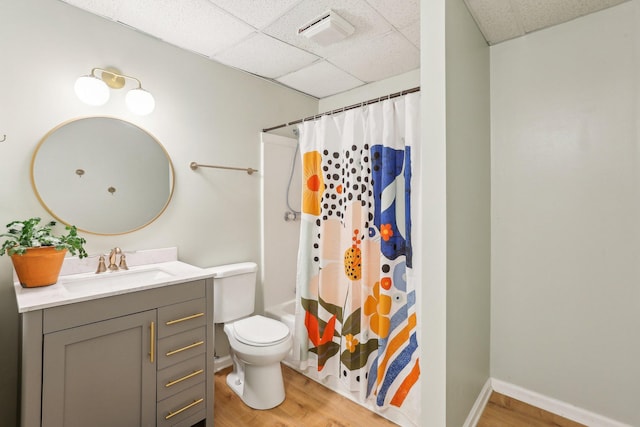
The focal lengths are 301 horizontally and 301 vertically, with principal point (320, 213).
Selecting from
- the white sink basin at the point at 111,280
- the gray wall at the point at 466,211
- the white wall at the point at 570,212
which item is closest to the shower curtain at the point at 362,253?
the gray wall at the point at 466,211

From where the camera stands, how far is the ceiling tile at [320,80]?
2.46 m

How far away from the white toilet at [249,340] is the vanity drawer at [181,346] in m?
0.32

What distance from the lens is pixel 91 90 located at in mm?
1677

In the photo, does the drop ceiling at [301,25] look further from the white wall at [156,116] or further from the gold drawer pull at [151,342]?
the gold drawer pull at [151,342]

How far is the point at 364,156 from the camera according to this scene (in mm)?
1938

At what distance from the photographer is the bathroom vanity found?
120 cm

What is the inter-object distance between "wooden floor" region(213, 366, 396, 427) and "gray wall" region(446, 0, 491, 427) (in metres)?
0.61

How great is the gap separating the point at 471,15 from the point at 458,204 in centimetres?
110

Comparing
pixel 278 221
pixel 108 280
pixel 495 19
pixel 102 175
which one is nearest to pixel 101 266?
pixel 108 280

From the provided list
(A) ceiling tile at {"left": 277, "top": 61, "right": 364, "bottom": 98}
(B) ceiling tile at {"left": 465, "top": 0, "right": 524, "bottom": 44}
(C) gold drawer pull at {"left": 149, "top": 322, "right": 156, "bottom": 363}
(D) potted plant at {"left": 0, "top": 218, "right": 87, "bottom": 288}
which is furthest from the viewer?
(A) ceiling tile at {"left": 277, "top": 61, "right": 364, "bottom": 98}

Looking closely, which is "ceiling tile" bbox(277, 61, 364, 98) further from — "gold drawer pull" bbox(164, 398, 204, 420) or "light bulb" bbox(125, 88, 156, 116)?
"gold drawer pull" bbox(164, 398, 204, 420)

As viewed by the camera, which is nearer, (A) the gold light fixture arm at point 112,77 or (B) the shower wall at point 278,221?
(A) the gold light fixture arm at point 112,77

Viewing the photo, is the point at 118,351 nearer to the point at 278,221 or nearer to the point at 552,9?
the point at 278,221

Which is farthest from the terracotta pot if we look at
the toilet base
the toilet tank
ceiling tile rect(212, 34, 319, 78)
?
ceiling tile rect(212, 34, 319, 78)
